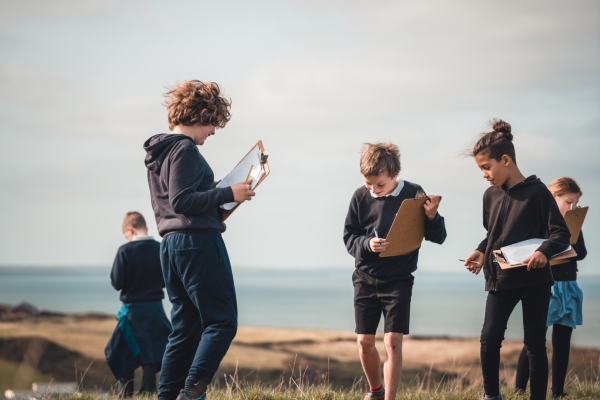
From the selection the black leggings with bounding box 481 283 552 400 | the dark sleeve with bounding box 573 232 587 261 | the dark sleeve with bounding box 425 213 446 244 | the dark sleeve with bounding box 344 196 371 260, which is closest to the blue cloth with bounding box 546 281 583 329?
the dark sleeve with bounding box 573 232 587 261

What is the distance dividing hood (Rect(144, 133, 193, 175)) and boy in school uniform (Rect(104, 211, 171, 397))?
8.63 ft

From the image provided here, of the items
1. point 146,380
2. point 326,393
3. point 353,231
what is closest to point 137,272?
point 146,380

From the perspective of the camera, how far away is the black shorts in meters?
3.51

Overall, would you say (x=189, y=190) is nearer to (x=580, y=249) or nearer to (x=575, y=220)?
(x=575, y=220)

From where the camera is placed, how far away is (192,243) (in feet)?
9.36

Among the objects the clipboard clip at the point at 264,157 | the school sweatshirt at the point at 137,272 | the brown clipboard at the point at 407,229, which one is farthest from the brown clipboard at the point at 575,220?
the school sweatshirt at the point at 137,272

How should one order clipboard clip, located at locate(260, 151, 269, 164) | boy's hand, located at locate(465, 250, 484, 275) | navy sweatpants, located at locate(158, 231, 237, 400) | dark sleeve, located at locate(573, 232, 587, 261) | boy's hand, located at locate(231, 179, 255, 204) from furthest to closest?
dark sleeve, located at locate(573, 232, 587, 261) → boy's hand, located at locate(465, 250, 484, 275) → clipboard clip, located at locate(260, 151, 269, 164) → boy's hand, located at locate(231, 179, 255, 204) → navy sweatpants, located at locate(158, 231, 237, 400)

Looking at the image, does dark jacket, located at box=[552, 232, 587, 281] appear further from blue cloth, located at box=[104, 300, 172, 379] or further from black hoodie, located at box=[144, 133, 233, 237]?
blue cloth, located at box=[104, 300, 172, 379]

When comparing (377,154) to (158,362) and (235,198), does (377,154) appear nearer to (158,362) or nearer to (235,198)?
(235,198)

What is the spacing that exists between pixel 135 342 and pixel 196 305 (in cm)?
291

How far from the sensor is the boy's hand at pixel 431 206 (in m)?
3.57

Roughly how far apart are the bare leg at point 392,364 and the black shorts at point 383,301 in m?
0.05

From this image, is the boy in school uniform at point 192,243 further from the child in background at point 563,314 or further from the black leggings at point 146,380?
the child in background at point 563,314

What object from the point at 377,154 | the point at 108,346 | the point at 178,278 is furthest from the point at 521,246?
the point at 108,346
